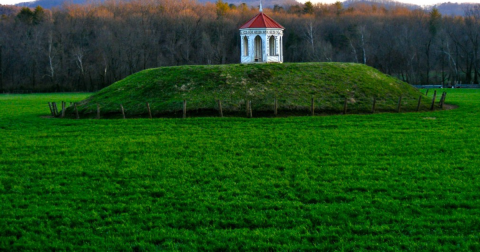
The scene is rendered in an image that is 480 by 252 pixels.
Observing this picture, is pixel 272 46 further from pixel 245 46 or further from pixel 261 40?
pixel 245 46

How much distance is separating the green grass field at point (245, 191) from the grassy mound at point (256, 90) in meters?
9.39

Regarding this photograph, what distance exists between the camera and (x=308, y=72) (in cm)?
4038

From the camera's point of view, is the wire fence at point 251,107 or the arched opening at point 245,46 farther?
the arched opening at point 245,46

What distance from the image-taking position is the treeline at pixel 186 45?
93.7 meters

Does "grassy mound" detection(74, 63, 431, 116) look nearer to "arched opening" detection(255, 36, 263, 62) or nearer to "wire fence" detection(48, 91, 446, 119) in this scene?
"wire fence" detection(48, 91, 446, 119)

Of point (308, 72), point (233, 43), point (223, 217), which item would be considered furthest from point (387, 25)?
point (223, 217)

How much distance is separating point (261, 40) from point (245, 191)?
31848mm

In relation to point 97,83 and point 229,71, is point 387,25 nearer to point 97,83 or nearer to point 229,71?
point 97,83

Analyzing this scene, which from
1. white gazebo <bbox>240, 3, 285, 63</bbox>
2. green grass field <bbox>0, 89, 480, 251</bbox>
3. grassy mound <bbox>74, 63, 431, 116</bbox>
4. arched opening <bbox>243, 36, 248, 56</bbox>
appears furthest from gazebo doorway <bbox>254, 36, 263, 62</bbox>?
green grass field <bbox>0, 89, 480, 251</bbox>

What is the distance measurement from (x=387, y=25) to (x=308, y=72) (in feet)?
223

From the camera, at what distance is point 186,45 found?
9756 centimetres

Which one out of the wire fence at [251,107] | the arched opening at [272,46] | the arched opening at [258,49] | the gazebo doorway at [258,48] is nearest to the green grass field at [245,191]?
the wire fence at [251,107]

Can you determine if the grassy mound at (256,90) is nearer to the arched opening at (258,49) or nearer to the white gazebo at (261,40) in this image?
the white gazebo at (261,40)

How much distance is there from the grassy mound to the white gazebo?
367 cm
